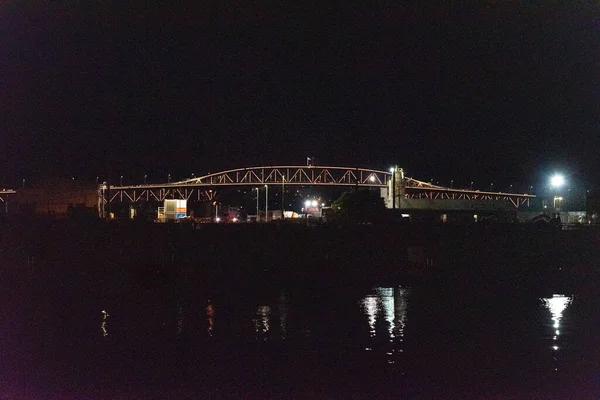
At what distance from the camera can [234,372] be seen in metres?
12.1

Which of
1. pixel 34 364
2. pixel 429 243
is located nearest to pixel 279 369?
pixel 34 364

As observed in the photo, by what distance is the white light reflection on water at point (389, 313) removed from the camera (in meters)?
14.1

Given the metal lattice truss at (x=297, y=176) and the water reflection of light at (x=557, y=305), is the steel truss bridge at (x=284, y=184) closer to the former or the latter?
the metal lattice truss at (x=297, y=176)

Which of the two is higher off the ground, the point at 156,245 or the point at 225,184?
the point at 225,184

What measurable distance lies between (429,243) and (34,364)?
75.5 feet

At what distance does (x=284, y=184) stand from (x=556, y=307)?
78.1 m

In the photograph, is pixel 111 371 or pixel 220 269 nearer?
pixel 111 371

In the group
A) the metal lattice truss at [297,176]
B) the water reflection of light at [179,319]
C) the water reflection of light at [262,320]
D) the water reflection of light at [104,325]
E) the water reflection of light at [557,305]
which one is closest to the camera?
the water reflection of light at [104,325]

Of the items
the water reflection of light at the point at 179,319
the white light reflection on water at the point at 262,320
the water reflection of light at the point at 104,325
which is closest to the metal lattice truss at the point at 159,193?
the water reflection of light at the point at 179,319

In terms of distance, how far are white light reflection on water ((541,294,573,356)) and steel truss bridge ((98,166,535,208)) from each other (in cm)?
7230

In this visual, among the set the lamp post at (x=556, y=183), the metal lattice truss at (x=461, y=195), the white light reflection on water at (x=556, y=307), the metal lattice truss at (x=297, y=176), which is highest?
the metal lattice truss at (x=297, y=176)

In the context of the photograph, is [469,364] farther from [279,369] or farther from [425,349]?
[279,369]

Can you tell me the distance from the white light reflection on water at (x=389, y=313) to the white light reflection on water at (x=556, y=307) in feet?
11.5

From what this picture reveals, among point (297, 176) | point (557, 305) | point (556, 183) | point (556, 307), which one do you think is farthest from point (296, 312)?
point (297, 176)
